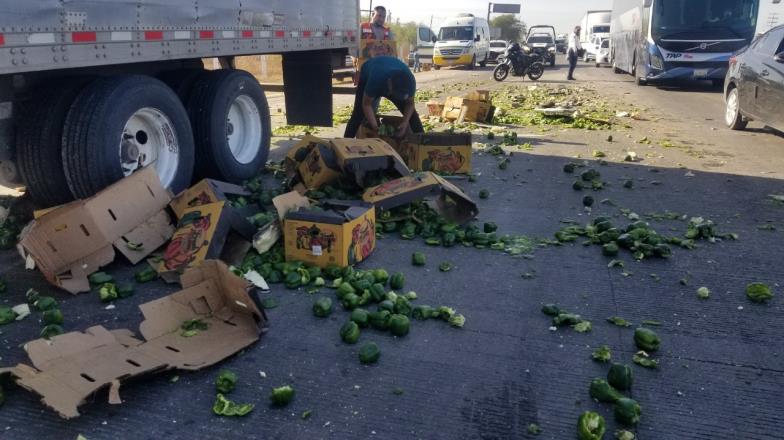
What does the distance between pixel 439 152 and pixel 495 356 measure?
4909 mm

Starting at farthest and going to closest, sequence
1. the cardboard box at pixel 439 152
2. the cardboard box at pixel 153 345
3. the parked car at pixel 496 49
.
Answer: the parked car at pixel 496 49 → the cardboard box at pixel 439 152 → the cardboard box at pixel 153 345

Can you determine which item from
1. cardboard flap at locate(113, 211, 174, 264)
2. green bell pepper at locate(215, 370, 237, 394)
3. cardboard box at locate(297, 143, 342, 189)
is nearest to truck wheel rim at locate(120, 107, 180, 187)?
cardboard flap at locate(113, 211, 174, 264)

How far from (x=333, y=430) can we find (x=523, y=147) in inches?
330

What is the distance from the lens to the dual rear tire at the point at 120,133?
498 centimetres

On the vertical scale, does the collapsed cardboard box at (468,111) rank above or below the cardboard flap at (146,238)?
above

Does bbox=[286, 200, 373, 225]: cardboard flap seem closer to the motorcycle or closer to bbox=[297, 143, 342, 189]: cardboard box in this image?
bbox=[297, 143, 342, 189]: cardboard box

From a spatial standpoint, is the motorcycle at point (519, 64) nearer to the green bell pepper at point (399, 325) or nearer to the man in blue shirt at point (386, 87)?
→ the man in blue shirt at point (386, 87)

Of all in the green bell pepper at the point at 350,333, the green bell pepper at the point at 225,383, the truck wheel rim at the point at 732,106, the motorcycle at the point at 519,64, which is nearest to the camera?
the green bell pepper at the point at 225,383

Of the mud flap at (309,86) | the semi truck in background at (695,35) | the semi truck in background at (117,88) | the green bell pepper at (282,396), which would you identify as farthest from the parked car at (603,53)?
the green bell pepper at (282,396)

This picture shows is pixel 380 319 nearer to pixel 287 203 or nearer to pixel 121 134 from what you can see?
pixel 287 203

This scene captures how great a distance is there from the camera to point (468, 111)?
43.6ft

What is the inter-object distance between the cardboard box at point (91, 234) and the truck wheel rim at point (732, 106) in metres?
11.3

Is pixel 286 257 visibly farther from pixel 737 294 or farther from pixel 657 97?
pixel 657 97

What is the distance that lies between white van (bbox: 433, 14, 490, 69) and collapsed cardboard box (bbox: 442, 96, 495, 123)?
26026 mm
